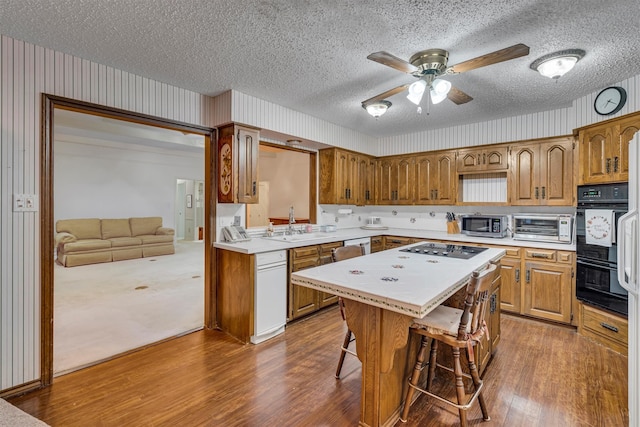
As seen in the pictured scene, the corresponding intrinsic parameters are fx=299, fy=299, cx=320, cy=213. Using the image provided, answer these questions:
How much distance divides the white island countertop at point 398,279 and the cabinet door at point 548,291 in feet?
4.64

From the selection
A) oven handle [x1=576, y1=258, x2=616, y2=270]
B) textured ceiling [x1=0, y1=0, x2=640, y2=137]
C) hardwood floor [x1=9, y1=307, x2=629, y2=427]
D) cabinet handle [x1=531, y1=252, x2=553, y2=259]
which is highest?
textured ceiling [x1=0, y1=0, x2=640, y2=137]

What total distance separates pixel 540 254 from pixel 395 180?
2363 mm

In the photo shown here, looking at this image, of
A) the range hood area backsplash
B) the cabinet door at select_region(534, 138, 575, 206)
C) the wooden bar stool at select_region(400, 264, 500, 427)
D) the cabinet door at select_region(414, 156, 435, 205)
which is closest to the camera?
the wooden bar stool at select_region(400, 264, 500, 427)

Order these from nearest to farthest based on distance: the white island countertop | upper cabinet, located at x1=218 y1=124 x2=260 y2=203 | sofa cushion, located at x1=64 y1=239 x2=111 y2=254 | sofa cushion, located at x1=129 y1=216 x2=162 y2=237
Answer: the white island countertop, upper cabinet, located at x1=218 y1=124 x2=260 y2=203, sofa cushion, located at x1=64 y1=239 x2=111 y2=254, sofa cushion, located at x1=129 y1=216 x2=162 y2=237

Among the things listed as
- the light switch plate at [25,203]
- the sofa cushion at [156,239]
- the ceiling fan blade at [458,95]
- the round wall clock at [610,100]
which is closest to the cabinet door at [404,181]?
the round wall clock at [610,100]

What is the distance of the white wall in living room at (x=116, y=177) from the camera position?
7070 millimetres

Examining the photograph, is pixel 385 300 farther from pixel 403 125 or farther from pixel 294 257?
pixel 403 125

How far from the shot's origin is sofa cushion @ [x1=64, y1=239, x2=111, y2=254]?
6172mm

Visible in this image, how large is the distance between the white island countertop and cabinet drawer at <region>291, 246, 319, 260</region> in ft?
3.51

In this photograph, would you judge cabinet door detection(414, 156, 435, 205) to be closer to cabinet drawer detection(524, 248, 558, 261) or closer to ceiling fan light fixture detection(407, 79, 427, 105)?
cabinet drawer detection(524, 248, 558, 261)

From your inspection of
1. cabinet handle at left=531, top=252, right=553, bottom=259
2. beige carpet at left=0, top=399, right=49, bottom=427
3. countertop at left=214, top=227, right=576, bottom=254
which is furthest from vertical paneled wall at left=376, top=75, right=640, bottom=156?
beige carpet at left=0, top=399, right=49, bottom=427

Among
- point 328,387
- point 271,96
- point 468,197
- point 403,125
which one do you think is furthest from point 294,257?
point 468,197

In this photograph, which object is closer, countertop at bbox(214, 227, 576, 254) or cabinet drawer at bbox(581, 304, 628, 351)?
cabinet drawer at bbox(581, 304, 628, 351)

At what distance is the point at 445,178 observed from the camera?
460 cm
